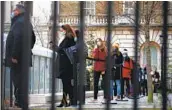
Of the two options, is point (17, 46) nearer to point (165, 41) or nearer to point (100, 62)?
point (165, 41)

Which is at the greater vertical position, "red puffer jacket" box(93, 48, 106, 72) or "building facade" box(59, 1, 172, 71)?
"building facade" box(59, 1, 172, 71)

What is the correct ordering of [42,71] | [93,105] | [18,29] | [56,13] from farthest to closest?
[42,71]
[93,105]
[18,29]
[56,13]

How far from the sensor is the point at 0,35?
1928 mm

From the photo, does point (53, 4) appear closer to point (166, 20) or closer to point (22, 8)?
point (22, 8)

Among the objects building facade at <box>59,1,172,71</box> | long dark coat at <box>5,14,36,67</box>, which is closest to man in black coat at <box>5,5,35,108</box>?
long dark coat at <box>5,14,36,67</box>

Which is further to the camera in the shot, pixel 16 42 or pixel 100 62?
pixel 100 62

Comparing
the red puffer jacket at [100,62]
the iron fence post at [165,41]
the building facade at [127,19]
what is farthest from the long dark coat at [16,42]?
the iron fence post at [165,41]

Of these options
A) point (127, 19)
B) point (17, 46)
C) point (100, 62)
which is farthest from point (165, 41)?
point (100, 62)

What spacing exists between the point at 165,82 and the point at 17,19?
0.90 meters

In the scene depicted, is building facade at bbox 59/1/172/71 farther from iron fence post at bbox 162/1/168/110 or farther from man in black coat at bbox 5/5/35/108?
man in black coat at bbox 5/5/35/108

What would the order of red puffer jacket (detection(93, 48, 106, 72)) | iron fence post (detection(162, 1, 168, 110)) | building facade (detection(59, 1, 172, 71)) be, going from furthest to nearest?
1. red puffer jacket (detection(93, 48, 106, 72))
2. building facade (detection(59, 1, 172, 71))
3. iron fence post (detection(162, 1, 168, 110))

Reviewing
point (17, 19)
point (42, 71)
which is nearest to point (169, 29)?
point (17, 19)

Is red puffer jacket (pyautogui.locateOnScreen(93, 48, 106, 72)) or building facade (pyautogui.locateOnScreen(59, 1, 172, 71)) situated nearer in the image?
building facade (pyautogui.locateOnScreen(59, 1, 172, 71))

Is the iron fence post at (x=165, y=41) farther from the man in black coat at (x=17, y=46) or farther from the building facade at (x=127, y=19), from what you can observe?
the man in black coat at (x=17, y=46)
